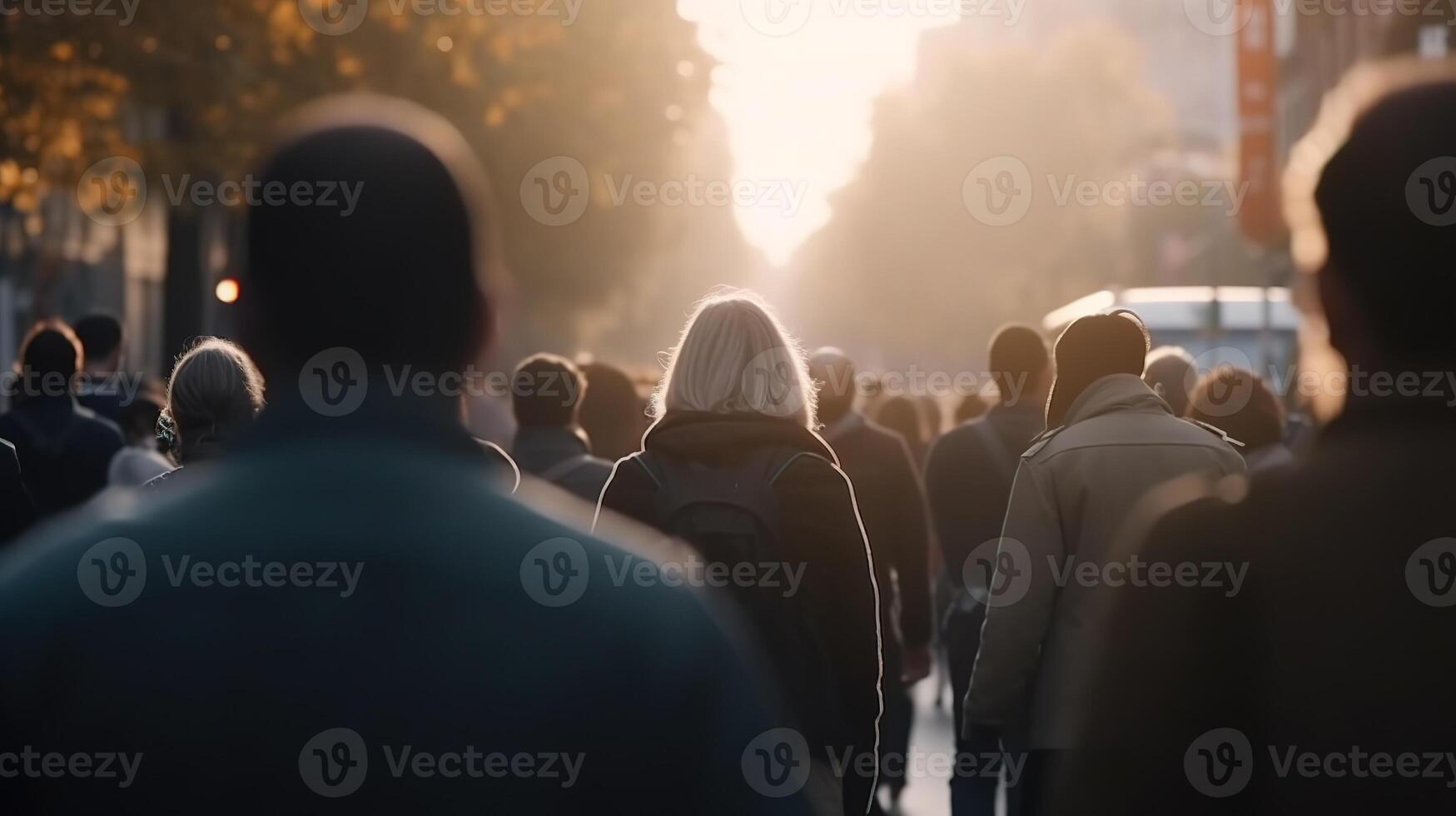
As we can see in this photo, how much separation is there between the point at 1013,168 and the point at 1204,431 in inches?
2722

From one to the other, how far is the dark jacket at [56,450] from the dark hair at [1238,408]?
4.07 metres

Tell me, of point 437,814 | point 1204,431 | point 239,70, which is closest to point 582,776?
point 437,814

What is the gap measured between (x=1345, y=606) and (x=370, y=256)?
1076 millimetres

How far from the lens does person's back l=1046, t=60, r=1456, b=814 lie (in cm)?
218

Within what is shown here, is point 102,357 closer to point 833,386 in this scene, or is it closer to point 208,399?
point 833,386

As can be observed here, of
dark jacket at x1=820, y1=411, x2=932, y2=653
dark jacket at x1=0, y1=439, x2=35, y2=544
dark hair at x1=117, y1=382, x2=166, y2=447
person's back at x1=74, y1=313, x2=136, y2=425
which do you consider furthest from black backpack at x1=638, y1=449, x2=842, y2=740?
person's back at x1=74, y1=313, x2=136, y2=425

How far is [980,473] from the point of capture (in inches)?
325

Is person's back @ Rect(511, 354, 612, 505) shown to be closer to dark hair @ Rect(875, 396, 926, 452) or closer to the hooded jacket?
the hooded jacket

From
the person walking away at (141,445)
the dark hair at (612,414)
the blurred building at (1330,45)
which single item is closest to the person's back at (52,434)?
the person walking away at (141,445)

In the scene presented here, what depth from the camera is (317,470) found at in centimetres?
193

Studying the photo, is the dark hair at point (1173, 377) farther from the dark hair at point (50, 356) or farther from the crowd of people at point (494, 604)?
the crowd of people at point (494, 604)

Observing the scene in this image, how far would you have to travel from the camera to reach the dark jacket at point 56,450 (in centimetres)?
767

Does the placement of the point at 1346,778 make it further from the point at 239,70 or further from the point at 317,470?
the point at 239,70

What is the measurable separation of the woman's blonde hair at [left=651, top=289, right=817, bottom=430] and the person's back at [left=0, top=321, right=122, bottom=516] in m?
3.43
